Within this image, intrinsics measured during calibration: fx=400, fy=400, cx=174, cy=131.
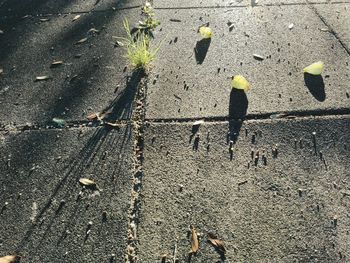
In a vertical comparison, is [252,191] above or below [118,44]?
below

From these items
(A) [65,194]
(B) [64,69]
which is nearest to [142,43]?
(B) [64,69]

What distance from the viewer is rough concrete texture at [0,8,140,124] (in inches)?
133

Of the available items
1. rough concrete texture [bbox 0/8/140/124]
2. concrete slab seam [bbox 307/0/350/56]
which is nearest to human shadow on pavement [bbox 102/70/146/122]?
rough concrete texture [bbox 0/8/140/124]

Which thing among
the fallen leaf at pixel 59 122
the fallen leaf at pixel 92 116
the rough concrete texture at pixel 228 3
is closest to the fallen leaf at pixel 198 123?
the fallen leaf at pixel 92 116

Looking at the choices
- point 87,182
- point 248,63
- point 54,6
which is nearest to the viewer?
point 87,182

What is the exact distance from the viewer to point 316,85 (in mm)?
3428

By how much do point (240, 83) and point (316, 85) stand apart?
66 centimetres

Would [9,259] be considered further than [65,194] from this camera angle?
No

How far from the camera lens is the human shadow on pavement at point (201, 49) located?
152 inches

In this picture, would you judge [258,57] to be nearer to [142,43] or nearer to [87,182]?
[142,43]

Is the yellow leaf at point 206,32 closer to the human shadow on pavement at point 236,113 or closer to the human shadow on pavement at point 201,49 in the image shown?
the human shadow on pavement at point 201,49

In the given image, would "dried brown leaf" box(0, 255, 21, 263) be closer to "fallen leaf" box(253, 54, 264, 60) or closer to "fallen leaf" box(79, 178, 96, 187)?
"fallen leaf" box(79, 178, 96, 187)

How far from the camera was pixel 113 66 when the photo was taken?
381 cm

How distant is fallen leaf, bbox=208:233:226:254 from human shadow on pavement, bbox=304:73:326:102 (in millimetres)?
1594
